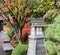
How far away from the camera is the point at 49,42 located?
25.7 ft

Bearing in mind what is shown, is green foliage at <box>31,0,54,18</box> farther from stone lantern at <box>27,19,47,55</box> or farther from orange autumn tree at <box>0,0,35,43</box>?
stone lantern at <box>27,19,47,55</box>

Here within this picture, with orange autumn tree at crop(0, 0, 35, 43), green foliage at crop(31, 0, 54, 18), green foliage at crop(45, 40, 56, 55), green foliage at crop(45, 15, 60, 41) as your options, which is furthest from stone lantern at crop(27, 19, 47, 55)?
orange autumn tree at crop(0, 0, 35, 43)

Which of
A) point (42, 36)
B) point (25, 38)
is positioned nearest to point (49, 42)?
point (42, 36)

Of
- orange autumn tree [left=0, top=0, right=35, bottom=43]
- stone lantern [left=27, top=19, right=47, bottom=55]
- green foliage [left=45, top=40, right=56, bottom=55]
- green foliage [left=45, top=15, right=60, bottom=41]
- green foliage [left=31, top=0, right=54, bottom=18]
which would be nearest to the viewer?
green foliage [left=45, top=15, right=60, bottom=41]

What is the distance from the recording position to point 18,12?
15883 millimetres

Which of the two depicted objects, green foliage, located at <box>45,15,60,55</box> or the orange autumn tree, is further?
the orange autumn tree

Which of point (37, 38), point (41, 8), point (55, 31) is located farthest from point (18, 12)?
point (55, 31)

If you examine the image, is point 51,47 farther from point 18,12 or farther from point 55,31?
point 18,12

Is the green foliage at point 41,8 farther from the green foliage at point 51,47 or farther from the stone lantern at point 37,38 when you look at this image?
the green foliage at point 51,47

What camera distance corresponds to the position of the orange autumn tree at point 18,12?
15773 mm

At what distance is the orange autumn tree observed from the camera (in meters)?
15.8

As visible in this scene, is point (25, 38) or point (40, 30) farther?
point (25, 38)

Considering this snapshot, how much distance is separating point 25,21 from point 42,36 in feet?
17.8

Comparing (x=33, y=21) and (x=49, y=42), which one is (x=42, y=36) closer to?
(x=33, y=21)
